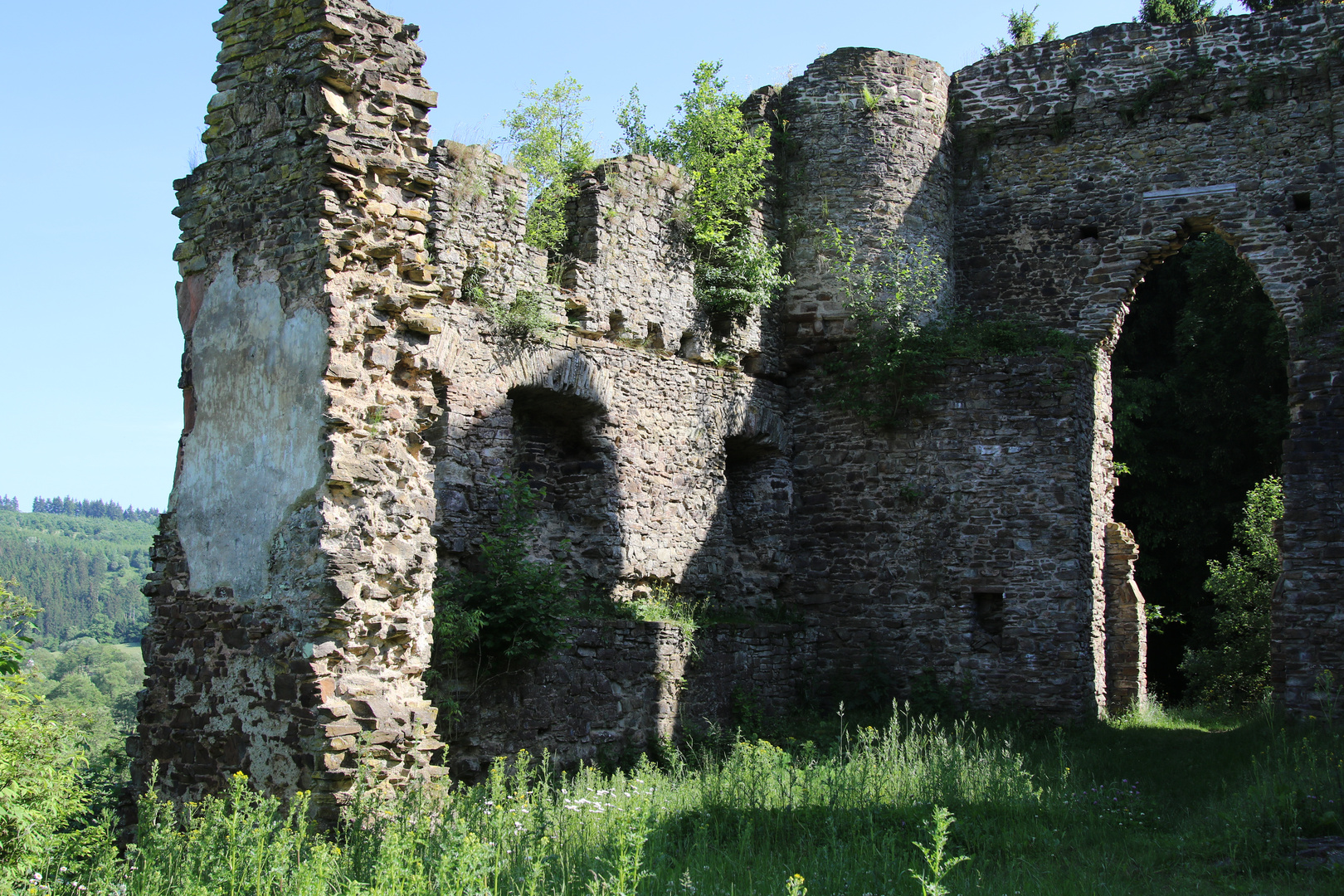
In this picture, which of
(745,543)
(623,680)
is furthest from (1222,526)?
(623,680)

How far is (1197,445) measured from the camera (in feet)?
61.6

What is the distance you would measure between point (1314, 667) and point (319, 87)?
10569 millimetres

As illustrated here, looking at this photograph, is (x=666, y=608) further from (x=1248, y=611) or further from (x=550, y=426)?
(x=1248, y=611)

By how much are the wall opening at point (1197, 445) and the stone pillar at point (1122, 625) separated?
11.8ft

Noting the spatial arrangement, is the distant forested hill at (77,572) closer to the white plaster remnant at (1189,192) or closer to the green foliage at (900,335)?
the green foliage at (900,335)

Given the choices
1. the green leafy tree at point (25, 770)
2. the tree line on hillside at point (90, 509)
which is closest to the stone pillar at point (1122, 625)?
the green leafy tree at point (25, 770)

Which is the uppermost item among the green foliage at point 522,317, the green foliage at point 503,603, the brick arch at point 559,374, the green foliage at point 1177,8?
the green foliage at point 1177,8

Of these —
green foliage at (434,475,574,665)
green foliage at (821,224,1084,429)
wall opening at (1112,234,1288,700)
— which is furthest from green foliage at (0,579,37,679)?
wall opening at (1112,234,1288,700)

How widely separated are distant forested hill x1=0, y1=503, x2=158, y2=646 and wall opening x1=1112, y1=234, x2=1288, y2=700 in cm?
5136

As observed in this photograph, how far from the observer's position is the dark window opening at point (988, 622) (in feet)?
39.7

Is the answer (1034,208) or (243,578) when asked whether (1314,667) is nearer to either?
(1034,208)

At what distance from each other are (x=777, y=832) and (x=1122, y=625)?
9612mm

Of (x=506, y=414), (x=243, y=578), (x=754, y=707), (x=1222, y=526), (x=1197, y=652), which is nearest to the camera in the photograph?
(x=243, y=578)

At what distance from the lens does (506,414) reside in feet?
32.0
